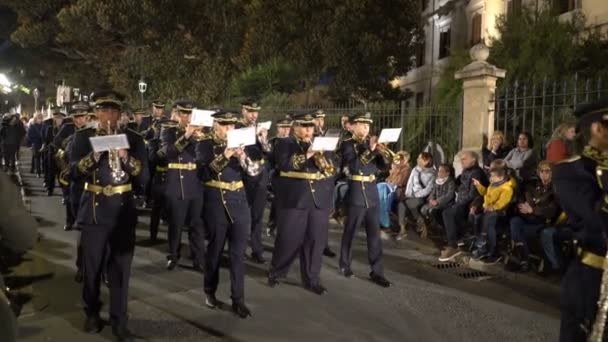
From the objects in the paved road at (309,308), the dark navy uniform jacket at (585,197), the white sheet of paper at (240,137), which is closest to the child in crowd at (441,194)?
the paved road at (309,308)

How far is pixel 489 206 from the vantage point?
8695 millimetres

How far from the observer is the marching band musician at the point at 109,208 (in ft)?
18.6

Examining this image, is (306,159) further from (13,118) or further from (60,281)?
(13,118)

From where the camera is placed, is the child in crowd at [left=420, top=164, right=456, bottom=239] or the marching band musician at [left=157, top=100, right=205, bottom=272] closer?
the marching band musician at [left=157, top=100, right=205, bottom=272]

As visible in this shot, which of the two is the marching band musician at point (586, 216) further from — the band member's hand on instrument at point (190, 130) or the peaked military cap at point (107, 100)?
the band member's hand on instrument at point (190, 130)

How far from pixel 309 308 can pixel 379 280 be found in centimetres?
138

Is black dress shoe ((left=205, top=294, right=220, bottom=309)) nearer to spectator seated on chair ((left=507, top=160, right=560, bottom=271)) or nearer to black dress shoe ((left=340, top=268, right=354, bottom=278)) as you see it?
black dress shoe ((left=340, top=268, right=354, bottom=278))

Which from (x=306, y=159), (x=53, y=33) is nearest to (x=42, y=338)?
(x=306, y=159)

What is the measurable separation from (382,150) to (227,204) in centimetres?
220

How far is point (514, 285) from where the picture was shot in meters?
7.93

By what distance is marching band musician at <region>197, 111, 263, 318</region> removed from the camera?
6391 mm

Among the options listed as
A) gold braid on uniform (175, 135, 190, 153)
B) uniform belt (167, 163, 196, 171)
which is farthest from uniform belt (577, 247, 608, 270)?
uniform belt (167, 163, 196, 171)

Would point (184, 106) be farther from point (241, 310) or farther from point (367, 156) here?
point (241, 310)

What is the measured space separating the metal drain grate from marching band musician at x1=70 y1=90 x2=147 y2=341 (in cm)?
451
